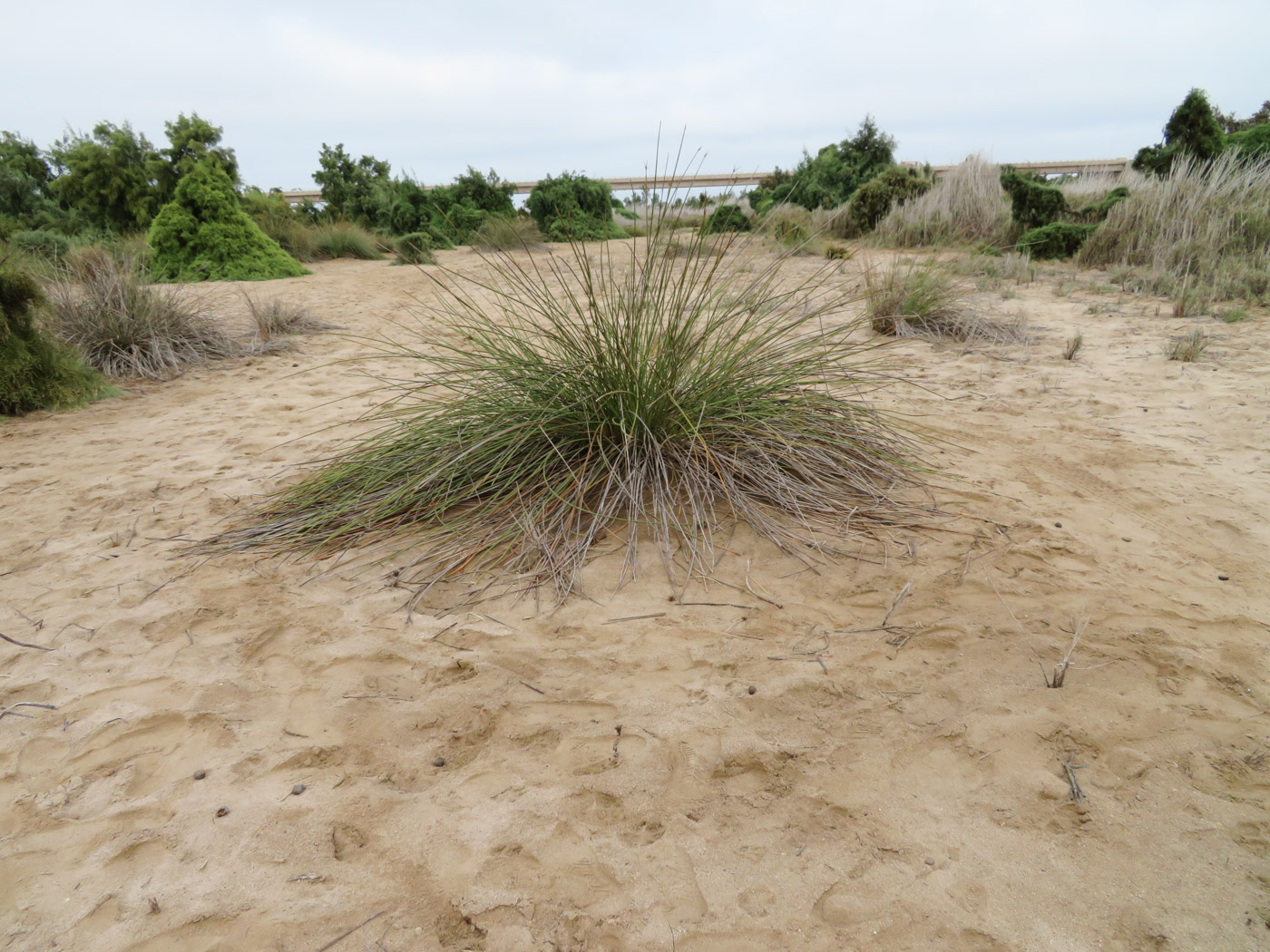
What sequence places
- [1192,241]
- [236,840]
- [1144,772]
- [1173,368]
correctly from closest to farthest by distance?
1. [236,840]
2. [1144,772]
3. [1173,368]
4. [1192,241]

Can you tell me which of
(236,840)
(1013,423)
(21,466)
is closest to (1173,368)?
(1013,423)

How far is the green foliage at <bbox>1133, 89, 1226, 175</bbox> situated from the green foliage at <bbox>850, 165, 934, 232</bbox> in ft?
9.24

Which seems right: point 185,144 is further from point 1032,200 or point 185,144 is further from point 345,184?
point 1032,200

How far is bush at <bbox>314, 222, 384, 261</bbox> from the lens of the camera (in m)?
11.7

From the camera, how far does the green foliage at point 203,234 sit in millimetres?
8539

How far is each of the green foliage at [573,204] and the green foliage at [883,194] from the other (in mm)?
3909

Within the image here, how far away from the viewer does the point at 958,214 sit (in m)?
8.97

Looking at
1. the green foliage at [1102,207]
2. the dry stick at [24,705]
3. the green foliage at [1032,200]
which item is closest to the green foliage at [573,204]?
the green foliage at [1032,200]

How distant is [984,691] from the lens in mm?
1722

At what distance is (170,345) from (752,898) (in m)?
6.08

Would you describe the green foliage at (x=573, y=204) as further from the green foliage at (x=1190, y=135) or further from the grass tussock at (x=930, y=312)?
the green foliage at (x=1190, y=135)

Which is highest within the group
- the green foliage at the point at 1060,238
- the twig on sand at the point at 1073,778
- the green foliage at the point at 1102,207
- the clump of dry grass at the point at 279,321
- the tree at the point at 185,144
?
the tree at the point at 185,144

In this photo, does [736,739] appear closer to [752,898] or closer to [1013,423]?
[752,898]

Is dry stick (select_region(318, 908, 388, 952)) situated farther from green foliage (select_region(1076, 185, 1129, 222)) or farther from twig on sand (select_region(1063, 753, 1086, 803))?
green foliage (select_region(1076, 185, 1129, 222))
